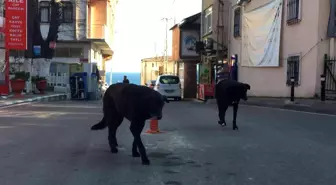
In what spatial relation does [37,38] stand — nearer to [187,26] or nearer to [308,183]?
[187,26]

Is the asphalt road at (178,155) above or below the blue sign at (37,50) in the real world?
below

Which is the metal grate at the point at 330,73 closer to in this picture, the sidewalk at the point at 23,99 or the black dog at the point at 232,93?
the black dog at the point at 232,93

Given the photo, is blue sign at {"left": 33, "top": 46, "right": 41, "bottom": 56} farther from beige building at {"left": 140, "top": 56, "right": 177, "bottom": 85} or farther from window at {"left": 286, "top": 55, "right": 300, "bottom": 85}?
beige building at {"left": 140, "top": 56, "right": 177, "bottom": 85}

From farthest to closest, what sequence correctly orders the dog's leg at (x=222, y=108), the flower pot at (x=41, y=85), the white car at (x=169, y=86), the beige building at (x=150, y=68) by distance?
the beige building at (x=150, y=68), the white car at (x=169, y=86), the flower pot at (x=41, y=85), the dog's leg at (x=222, y=108)

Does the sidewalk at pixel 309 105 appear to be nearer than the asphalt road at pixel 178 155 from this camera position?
No

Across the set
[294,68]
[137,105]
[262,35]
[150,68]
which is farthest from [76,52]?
[137,105]

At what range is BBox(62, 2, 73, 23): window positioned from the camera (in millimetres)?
41031

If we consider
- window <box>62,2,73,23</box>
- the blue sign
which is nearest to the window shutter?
the blue sign

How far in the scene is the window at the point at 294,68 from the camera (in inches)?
843

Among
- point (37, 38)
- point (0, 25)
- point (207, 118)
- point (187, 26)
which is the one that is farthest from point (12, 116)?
point (187, 26)

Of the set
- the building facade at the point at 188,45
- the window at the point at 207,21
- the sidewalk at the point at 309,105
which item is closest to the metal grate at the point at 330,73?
the sidewalk at the point at 309,105

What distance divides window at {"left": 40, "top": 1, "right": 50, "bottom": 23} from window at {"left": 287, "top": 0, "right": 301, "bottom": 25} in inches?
978

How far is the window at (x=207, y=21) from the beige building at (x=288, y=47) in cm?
521

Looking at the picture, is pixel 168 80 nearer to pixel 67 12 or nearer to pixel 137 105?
pixel 67 12
